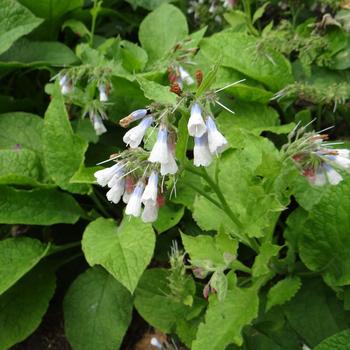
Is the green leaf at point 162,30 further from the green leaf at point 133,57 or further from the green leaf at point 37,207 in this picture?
the green leaf at point 37,207

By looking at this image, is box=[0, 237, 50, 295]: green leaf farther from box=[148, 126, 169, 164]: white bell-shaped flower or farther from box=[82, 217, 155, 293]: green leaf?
box=[148, 126, 169, 164]: white bell-shaped flower

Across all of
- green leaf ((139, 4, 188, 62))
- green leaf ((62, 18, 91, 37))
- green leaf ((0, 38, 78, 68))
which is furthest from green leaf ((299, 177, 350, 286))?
green leaf ((62, 18, 91, 37))

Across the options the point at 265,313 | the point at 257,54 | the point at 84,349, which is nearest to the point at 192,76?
the point at 257,54

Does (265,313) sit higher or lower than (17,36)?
lower

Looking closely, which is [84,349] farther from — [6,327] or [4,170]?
[4,170]

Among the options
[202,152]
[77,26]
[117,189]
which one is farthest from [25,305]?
[77,26]

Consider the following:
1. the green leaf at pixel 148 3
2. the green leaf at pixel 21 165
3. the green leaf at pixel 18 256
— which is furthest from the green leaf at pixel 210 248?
the green leaf at pixel 148 3

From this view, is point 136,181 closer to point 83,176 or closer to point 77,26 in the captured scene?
point 83,176
